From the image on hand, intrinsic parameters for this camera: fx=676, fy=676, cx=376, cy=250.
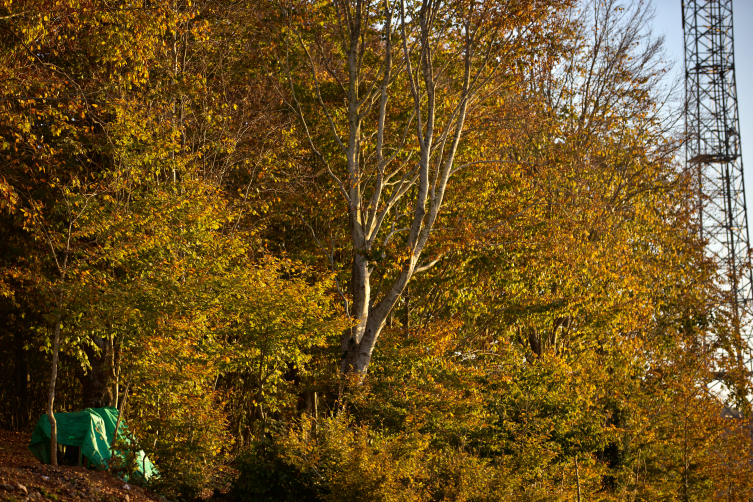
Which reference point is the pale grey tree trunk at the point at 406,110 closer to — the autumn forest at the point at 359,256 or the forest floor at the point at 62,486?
the autumn forest at the point at 359,256

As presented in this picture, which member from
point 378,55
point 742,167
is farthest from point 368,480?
point 742,167

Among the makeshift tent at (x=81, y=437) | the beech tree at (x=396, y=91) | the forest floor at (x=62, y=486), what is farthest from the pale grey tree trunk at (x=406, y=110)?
the forest floor at (x=62, y=486)

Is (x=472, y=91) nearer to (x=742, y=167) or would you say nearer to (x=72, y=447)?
(x=72, y=447)

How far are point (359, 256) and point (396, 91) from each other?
4.92 metres

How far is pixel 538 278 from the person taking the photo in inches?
603

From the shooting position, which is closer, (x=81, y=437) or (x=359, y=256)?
(x=81, y=437)

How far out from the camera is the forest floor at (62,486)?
6492mm

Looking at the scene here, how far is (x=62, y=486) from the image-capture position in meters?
7.12

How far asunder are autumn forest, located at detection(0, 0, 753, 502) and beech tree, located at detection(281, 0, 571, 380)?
86 mm

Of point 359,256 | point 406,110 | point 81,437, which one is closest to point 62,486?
point 81,437

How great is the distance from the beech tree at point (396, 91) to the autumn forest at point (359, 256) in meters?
0.09

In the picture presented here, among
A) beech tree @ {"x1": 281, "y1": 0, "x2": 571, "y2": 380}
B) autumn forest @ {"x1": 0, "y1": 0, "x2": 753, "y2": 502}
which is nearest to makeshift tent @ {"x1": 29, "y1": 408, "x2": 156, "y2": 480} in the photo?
autumn forest @ {"x1": 0, "y1": 0, "x2": 753, "y2": 502}

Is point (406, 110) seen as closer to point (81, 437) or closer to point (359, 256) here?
point (359, 256)

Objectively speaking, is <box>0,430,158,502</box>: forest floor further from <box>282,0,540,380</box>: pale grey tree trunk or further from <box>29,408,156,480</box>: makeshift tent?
<box>282,0,540,380</box>: pale grey tree trunk
